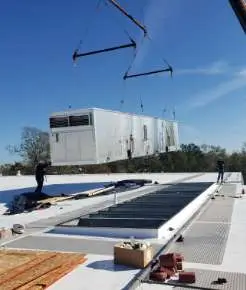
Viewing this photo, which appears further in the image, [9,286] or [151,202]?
[151,202]

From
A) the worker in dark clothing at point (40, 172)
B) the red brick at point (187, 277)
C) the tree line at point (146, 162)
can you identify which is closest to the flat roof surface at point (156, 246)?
the red brick at point (187, 277)

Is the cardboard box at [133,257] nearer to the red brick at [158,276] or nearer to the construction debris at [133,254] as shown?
the construction debris at [133,254]

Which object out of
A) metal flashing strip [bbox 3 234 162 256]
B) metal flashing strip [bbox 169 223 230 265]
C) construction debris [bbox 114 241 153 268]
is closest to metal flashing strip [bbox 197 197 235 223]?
metal flashing strip [bbox 169 223 230 265]

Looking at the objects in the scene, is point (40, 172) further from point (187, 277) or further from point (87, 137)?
point (187, 277)

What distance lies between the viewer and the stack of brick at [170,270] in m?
5.47

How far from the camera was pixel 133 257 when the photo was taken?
6.28 meters

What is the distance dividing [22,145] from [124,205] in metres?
39.0

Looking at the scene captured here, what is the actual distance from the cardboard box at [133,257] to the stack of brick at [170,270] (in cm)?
25

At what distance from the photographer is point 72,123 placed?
48.9 ft

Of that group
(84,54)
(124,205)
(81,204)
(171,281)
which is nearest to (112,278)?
(171,281)

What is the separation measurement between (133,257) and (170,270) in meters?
0.69

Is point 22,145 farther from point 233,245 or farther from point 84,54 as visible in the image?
point 233,245

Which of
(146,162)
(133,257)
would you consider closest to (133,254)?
(133,257)

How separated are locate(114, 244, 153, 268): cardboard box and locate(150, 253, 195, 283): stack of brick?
0.25 meters
